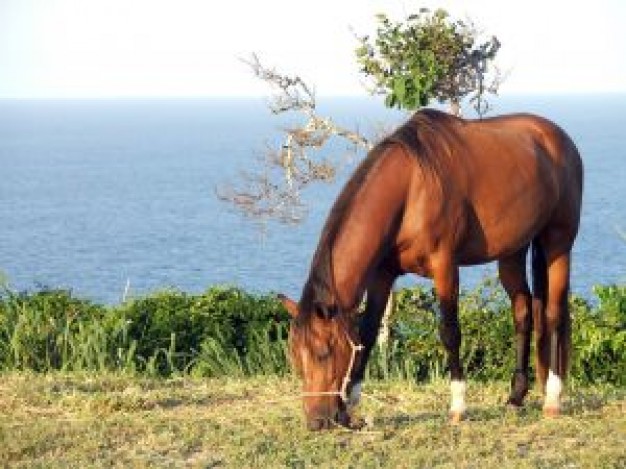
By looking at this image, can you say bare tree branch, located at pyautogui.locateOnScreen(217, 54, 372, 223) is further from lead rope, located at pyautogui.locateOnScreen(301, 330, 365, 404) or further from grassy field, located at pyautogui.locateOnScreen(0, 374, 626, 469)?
lead rope, located at pyautogui.locateOnScreen(301, 330, 365, 404)

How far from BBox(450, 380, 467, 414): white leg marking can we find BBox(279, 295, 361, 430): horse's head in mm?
697

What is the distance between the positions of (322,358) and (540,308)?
6.17ft

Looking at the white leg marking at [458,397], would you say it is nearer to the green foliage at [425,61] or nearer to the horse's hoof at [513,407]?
the horse's hoof at [513,407]

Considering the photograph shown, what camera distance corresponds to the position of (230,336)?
428 inches

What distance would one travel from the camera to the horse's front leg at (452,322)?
6.46 metres

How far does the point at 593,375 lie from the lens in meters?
9.80

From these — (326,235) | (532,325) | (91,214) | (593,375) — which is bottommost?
(91,214)

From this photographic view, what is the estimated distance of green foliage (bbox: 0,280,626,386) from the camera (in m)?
9.05

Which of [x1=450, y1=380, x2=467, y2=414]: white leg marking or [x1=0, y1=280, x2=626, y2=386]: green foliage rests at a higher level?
[x1=450, y1=380, x2=467, y2=414]: white leg marking

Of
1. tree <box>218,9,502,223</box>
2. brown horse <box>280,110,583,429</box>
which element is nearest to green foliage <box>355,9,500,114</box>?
tree <box>218,9,502,223</box>

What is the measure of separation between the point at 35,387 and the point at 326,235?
232cm

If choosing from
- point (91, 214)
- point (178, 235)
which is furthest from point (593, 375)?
point (91, 214)

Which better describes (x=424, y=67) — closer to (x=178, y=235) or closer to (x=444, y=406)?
(x=444, y=406)

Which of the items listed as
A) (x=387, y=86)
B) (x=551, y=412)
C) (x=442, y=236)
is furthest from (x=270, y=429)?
(x=387, y=86)
